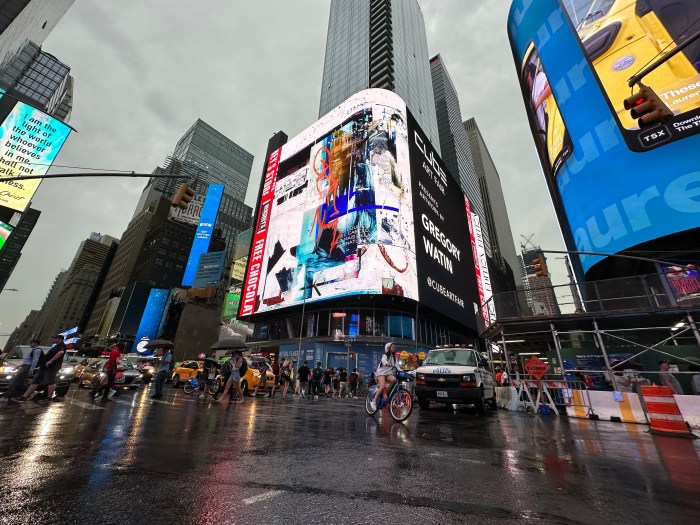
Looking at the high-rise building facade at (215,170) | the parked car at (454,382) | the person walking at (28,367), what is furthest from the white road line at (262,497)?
the high-rise building facade at (215,170)

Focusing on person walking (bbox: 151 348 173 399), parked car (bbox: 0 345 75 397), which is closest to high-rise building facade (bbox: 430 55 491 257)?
person walking (bbox: 151 348 173 399)

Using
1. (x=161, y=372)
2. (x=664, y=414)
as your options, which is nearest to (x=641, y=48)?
(x=664, y=414)

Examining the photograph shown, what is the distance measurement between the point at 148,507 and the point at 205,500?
38cm

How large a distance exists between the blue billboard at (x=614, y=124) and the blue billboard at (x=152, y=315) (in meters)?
79.9

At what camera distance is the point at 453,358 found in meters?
11.4

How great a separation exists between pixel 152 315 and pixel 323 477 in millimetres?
84397

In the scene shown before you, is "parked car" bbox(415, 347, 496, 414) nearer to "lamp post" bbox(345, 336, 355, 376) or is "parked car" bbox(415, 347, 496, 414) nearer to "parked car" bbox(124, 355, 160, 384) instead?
"parked car" bbox(124, 355, 160, 384)

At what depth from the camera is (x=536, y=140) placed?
32.7 metres

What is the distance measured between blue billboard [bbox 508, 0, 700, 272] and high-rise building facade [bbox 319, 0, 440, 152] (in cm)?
3819

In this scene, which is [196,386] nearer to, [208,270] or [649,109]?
[649,109]

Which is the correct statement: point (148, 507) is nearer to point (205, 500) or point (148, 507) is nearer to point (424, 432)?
point (205, 500)

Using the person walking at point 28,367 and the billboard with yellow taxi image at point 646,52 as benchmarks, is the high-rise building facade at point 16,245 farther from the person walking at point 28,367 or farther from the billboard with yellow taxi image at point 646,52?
the billboard with yellow taxi image at point 646,52

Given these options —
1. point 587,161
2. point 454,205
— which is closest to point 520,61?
point 587,161

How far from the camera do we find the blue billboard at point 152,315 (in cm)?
7112
